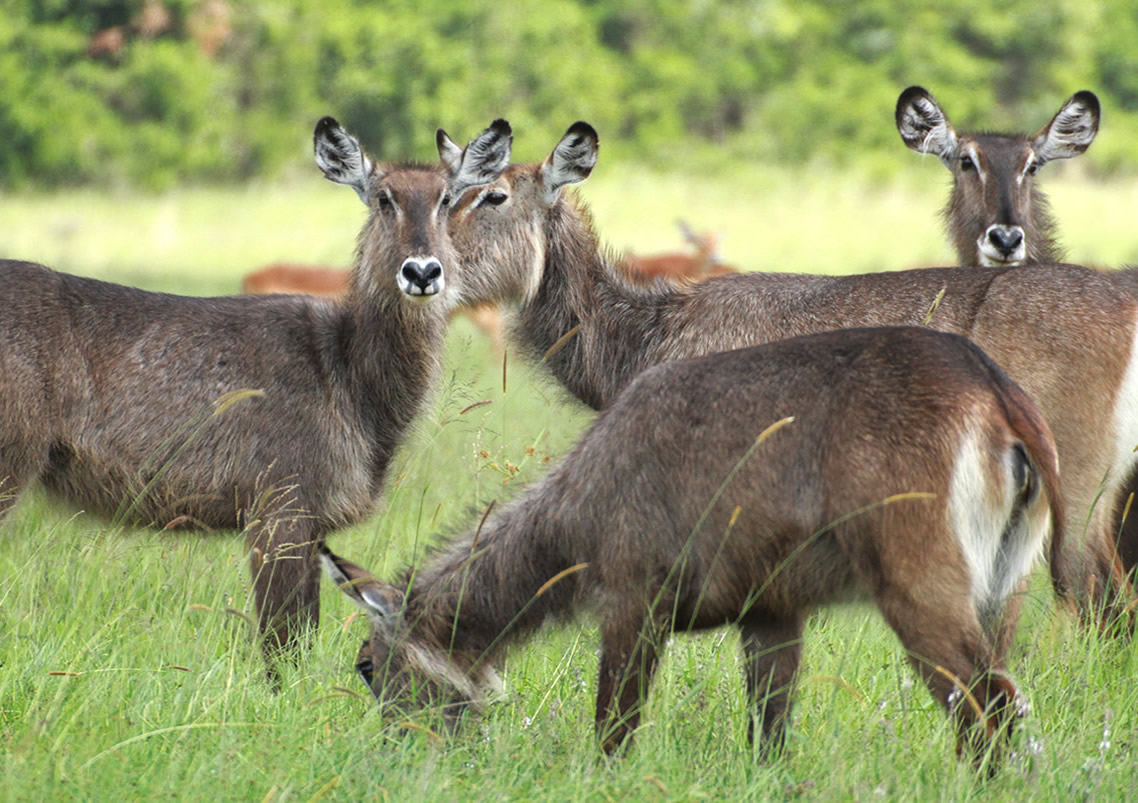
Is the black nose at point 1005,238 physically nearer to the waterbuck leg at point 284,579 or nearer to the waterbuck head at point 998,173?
the waterbuck head at point 998,173

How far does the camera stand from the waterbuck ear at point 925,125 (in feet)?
19.4

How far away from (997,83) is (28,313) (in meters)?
26.2

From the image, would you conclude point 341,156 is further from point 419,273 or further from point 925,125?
point 925,125

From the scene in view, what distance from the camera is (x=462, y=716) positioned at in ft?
11.1

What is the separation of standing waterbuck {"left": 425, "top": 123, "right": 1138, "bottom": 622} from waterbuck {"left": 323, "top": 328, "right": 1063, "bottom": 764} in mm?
897

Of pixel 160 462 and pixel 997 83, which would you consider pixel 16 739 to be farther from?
pixel 997 83

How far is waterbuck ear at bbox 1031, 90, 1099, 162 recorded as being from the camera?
5898mm

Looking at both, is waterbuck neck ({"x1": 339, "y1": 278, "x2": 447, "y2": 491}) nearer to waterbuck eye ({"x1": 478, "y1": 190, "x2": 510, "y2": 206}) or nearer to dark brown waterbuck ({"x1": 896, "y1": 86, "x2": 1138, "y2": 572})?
waterbuck eye ({"x1": 478, "y1": 190, "x2": 510, "y2": 206})

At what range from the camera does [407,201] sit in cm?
499

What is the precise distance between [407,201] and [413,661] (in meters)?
2.06

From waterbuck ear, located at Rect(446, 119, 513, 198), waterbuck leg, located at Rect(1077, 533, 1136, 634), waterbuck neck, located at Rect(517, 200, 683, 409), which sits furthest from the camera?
waterbuck neck, located at Rect(517, 200, 683, 409)

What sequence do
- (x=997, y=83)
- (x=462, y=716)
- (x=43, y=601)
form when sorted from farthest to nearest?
1. (x=997, y=83)
2. (x=43, y=601)
3. (x=462, y=716)

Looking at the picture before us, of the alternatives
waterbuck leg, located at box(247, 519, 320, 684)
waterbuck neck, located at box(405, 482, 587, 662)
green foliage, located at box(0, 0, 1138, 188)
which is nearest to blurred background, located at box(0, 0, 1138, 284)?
green foliage, located at box(0, 0, 1138, 188)

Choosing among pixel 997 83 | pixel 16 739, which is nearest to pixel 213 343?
pixel 16 739
